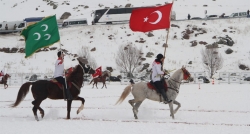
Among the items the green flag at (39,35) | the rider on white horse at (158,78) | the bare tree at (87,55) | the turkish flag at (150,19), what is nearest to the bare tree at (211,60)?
the bare tree at (87,55)

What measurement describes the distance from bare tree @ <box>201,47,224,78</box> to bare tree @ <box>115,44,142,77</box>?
962 centimetres

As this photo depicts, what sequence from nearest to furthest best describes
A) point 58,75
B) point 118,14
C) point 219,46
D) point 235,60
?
point 58,75
point 235,60
point 219,46
point 118,14

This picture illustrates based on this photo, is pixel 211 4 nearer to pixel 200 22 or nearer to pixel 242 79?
pixel 200 22

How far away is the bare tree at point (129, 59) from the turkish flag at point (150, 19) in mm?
36332

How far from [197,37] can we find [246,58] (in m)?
10.7

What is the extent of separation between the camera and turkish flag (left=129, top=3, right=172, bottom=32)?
55.0 ft

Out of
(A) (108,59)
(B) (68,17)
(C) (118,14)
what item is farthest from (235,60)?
(B) (68,17)

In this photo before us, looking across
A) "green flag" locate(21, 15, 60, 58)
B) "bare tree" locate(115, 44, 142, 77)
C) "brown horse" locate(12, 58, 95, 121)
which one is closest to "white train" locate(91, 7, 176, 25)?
"bare tree" locate(115, 44, 142, 77)

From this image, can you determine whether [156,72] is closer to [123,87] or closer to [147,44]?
[123,87]

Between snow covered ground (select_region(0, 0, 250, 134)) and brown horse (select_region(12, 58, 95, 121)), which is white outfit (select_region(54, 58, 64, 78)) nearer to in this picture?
brown horse (select_region(12, 58, 95, 121))

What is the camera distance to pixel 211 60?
52531mm

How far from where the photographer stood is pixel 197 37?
63.6 meters

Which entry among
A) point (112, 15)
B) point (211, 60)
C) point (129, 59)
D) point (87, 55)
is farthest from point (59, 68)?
→ point (112, 15)

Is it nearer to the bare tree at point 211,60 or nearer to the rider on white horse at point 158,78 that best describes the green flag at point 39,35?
the rider on white horse at point 158,78
